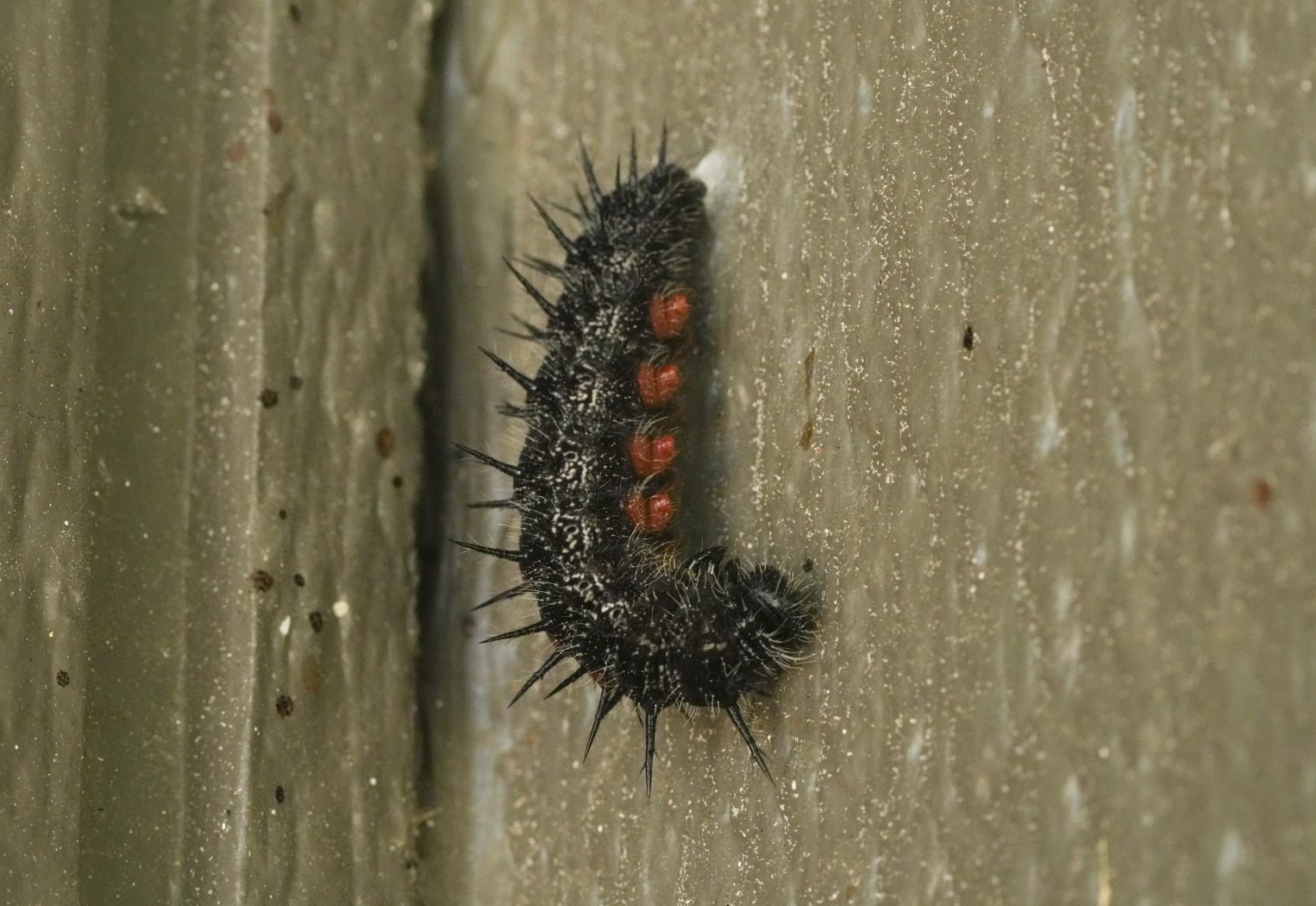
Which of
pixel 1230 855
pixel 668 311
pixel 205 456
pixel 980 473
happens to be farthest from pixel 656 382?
pixel 1230 855

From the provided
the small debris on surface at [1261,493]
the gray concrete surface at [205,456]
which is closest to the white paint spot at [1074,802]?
the small debris on surface at [1261,493]

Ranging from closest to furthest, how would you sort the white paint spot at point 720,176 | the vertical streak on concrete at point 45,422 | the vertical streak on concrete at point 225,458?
the vertical streak on concrete at point 45,422, the vertical streak on concrete at point 225,458, the white paint spot at point 720,176

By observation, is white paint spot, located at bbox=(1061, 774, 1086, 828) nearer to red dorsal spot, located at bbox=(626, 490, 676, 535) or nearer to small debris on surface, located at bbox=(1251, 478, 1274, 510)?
small debris on surface, located at bbox=(1251, 478, 1274, 510)

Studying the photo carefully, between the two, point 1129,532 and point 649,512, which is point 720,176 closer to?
point 649,512

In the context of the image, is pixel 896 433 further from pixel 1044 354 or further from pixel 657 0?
pixel 657 0

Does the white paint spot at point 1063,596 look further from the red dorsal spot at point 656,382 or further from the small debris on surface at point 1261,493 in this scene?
the red dorsal spot at point 656,382

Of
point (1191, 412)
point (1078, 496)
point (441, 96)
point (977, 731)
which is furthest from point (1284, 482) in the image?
point (441, 96)

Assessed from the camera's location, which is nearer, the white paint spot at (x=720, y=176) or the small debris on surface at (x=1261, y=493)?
the small debris on surface at (x=1261, y=493)

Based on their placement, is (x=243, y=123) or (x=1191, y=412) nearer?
(x=1191, y=412)
